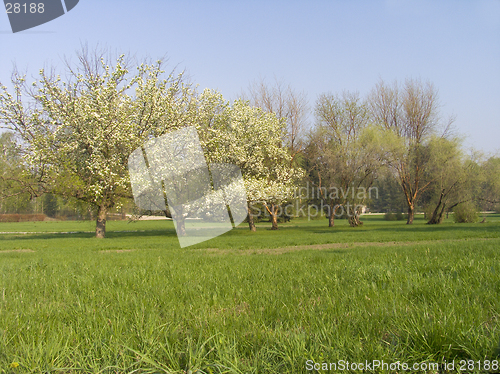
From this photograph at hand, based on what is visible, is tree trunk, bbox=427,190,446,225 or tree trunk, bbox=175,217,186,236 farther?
tree trunk, bbox=427,190,446,225

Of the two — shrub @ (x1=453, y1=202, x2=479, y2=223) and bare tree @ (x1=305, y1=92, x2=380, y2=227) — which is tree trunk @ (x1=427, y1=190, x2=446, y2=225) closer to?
shrub @ (x1=453, y1=202, x2=479, y2=223)

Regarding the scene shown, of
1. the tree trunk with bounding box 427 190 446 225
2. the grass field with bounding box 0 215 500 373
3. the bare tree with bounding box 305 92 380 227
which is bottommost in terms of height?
the tree trunk with bounding box 427 190 446 225

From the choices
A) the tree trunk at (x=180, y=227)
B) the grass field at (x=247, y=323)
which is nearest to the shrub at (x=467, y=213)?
the tree trunk at (x=180, y=227)

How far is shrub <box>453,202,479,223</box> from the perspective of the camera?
136 ft

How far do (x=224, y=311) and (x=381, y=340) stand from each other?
60.8 inches

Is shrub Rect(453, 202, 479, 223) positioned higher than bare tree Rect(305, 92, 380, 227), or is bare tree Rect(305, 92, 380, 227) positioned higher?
bare tree Rect(305, 92, 380, 227)

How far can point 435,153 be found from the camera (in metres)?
42.8

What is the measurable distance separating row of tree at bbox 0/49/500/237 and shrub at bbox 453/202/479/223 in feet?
2.42

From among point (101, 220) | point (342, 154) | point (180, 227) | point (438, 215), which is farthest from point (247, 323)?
point (438, 215)

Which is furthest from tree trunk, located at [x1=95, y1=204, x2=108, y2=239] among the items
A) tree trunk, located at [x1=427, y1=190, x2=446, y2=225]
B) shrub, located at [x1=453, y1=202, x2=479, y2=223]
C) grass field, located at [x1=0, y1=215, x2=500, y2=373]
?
shrub, located at [x1=453, y1=202, x2=479, y2=223]

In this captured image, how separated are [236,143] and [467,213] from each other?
102ft

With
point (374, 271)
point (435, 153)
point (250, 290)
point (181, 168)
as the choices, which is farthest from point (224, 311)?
point (435, 153)

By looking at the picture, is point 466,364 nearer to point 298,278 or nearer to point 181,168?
point 298,278

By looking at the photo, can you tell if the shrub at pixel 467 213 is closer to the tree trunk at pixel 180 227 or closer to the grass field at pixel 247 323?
the tree trunk at pixel 180 227
